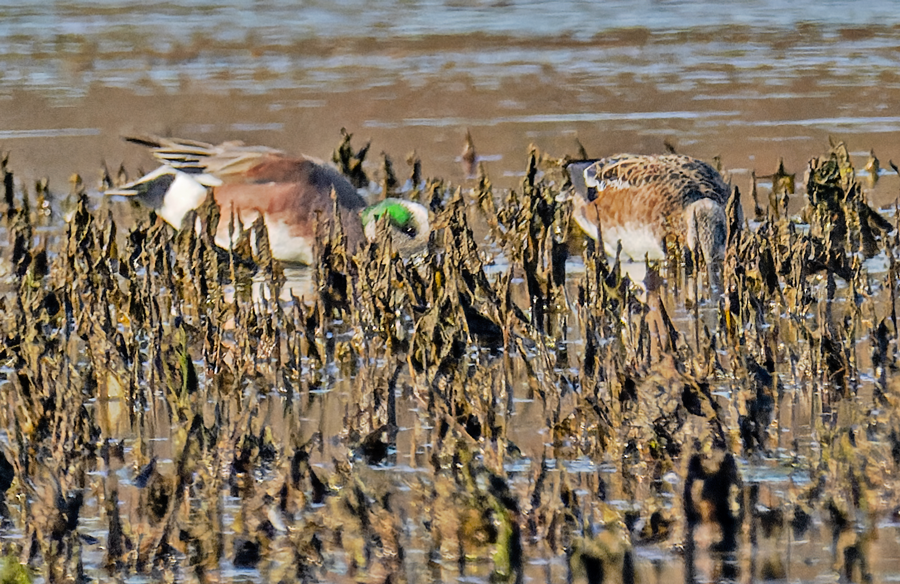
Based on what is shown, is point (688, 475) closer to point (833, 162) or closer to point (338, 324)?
point (338, 324)

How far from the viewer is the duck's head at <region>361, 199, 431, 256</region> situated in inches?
245

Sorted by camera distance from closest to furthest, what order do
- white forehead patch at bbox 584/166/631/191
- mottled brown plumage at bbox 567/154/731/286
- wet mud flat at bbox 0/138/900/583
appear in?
wet mud flat at bbox 0/138/900/583 → mottled brown plumage at bbox 567/154/731/286 → white forehead patch at bbox 584/166/631/191

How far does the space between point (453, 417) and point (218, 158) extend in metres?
3.06

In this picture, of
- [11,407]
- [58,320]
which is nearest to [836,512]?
[11,407]

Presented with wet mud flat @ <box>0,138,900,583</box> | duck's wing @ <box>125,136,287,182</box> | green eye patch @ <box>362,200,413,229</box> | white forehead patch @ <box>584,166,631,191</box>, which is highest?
duck's wing @ <box>125,136,287,182</box>

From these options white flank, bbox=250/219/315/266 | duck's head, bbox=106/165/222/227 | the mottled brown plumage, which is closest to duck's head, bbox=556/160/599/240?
the mottled brown plumage

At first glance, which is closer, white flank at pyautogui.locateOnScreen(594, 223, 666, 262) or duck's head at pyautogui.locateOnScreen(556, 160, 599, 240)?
white flank at pyautogui.locateOnScreen(594, 223, 666, 262)

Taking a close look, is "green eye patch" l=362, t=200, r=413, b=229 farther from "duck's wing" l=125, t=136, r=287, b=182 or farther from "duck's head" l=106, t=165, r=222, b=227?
→ "duck's head" l=106, t=165, r=222, b=227

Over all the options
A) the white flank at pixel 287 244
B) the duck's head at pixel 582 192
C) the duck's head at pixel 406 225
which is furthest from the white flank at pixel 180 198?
the duck's head at pixel 582 192

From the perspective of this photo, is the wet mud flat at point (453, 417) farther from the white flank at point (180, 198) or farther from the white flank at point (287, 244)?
the white flank at point (180, 198)

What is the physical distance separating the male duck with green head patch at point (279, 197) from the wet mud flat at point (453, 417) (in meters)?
0.41

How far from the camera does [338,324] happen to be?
→ 514cm

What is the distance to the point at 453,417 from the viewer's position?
155 inches

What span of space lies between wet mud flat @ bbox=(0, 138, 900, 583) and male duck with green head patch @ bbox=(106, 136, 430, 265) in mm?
415
